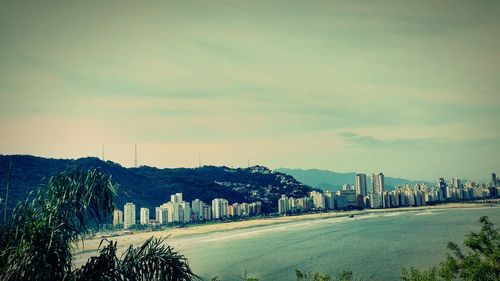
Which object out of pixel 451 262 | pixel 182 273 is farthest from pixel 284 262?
pixel 182 273

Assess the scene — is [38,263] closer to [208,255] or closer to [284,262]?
[284,262]

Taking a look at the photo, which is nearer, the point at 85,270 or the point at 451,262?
the point at 85,270

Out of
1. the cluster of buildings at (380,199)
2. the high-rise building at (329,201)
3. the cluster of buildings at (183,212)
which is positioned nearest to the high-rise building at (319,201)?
the cluster of buildings at (380,199)

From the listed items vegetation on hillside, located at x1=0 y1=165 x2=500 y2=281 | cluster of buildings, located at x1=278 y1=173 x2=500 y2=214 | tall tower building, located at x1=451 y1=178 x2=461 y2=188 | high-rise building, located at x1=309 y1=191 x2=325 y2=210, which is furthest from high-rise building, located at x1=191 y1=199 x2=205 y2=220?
tall tower building, located at x1=451 y1=178 x2=461 y2=188

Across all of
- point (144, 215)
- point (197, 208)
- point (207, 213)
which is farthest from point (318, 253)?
point (197, 208)

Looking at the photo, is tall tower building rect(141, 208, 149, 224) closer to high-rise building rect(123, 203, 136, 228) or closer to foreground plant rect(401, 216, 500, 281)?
high-rise building rect(123, 203, 136, 228)

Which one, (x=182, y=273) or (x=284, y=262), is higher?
(x=182, y=273)
